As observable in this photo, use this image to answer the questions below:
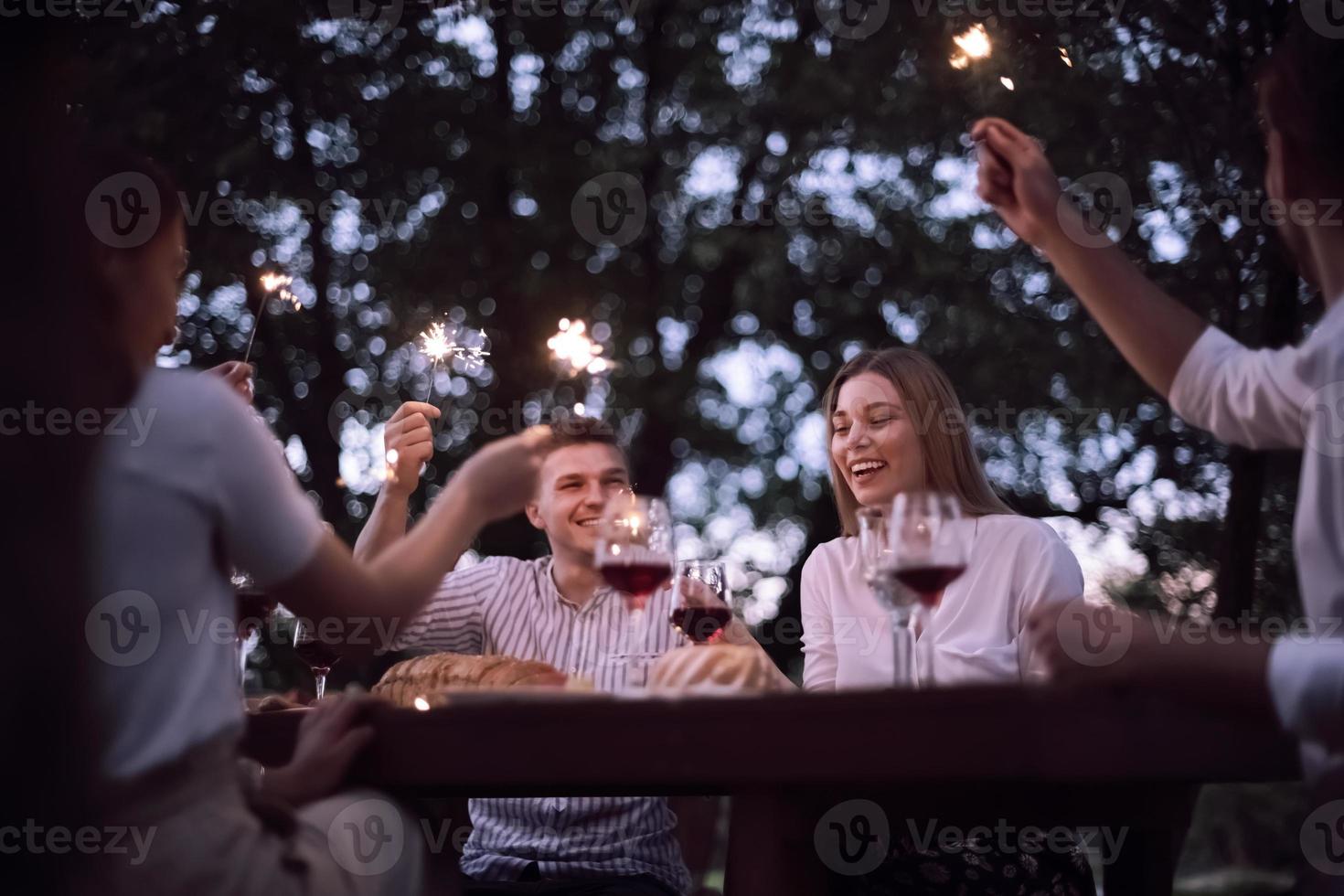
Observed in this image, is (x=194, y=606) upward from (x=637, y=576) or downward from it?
downward

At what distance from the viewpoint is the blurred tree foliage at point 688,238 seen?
19.5ft

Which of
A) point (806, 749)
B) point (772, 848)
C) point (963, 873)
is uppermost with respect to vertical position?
point (806, 749)

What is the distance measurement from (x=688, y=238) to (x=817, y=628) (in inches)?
188

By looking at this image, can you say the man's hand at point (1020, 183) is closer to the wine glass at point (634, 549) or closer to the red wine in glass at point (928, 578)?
the red wine in glass at point (928, 578)

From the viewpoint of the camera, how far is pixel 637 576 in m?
2.36

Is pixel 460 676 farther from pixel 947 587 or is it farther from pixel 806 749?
pixel 947 587

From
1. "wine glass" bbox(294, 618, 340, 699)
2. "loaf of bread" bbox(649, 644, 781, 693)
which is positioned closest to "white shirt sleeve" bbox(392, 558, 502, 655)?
"wine glass" bbox(294, 618, 340, 699)

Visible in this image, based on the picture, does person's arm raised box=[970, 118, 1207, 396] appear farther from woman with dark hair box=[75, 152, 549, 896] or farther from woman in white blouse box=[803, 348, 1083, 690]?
woman in white blouse box=[803, 348, 1083, 690]

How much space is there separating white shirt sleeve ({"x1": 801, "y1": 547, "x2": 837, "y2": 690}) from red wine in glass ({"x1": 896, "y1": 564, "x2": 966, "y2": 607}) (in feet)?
4.04

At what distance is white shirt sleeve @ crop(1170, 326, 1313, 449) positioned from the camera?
166 centimetres

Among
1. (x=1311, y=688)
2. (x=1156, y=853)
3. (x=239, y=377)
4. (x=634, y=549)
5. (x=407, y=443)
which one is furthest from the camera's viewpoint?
(x=407, y=443)

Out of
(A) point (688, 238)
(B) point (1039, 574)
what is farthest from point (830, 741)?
(A) point (688, 238)

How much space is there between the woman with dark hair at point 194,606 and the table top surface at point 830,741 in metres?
0.13

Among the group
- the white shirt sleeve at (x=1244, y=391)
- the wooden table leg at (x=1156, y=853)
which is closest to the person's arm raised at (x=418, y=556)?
the white shirt sleeve at (x=1244, y=391)
